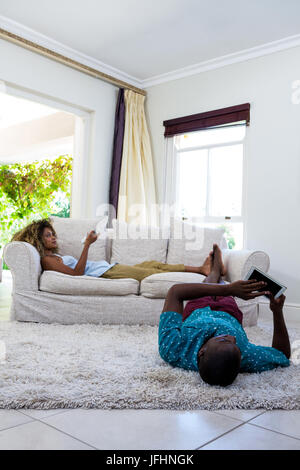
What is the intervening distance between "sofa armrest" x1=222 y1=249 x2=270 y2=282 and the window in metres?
0.99

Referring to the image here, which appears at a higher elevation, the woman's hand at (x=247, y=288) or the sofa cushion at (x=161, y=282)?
the woman's hand at (x=247, y=288)

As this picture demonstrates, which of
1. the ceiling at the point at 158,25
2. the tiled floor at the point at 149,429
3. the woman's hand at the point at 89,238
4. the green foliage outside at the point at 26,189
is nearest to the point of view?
the tiled floor at the point at 149,429

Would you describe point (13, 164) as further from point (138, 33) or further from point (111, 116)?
point (138, 33)

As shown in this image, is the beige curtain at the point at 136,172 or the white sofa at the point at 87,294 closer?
the white sofa at the point at 87,294

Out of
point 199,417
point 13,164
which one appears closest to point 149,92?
point 13,164

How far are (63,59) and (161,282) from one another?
274 centimetres

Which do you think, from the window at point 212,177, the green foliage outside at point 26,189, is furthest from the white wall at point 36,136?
the window at point 212,177

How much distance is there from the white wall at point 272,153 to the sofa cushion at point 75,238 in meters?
1.54

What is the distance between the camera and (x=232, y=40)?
4.25 m

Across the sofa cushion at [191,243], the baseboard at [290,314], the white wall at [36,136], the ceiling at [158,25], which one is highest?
the ceiling at [158,25]

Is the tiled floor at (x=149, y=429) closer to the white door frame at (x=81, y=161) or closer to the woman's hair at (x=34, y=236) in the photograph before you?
the woman's hair at (x=34, y=236)

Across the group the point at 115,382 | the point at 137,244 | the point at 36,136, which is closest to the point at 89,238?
the point at 137,244

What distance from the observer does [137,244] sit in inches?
161

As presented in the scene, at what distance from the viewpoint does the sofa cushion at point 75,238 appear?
3.91 meters
